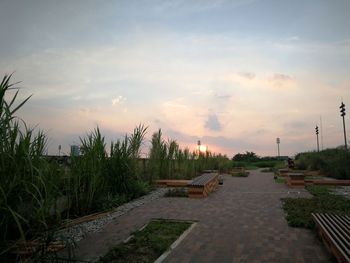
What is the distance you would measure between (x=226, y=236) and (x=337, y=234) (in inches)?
70.9

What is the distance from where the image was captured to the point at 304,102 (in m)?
16.6

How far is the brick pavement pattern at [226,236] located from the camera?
4570 mm

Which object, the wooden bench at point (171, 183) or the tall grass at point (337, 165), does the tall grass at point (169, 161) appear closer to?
the wooden bench at point (171, 183)

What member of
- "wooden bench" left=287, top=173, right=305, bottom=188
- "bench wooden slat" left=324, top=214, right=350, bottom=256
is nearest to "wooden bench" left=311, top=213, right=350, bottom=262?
"bench wooden slat" left=324, top=214, right=350, bottom=256

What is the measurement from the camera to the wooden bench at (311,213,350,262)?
3.75 m

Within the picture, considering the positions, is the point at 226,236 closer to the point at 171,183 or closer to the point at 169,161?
the point at 171,183

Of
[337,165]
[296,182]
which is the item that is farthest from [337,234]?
[337,165]

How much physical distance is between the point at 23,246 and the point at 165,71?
10.7 m

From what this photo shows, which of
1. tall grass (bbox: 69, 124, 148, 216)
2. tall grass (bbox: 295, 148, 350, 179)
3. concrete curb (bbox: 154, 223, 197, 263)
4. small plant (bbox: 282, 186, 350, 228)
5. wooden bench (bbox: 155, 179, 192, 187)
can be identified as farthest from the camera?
tall grass (bbox: 295, 148, 350, 179)

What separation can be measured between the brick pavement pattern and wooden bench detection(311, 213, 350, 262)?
0.96 feet

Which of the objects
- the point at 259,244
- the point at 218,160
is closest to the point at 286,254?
the point at 259,244

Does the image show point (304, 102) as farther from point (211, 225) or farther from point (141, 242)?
point (141, 242)

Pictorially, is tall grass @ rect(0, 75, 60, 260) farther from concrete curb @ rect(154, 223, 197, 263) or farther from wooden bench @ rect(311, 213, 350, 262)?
wooden bench @ rect(311, 213, 350, 262)

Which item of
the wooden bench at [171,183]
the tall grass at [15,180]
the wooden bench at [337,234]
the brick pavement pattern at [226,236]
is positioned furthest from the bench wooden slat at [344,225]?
the wooden bench at [171,183]
